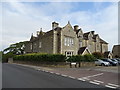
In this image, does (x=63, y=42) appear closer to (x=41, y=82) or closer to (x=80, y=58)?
(x=80, y=58)

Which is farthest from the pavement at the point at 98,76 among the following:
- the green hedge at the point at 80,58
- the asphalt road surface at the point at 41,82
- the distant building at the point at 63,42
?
the distant building at the point at 63,42

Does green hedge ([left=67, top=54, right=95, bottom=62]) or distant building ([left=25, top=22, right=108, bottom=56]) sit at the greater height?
distant building ([left=25, top=22, right=108, bottom=56])

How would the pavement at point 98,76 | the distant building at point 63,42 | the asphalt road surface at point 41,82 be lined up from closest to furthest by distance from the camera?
the asphalt road surface at point 41,82
the pavement at point 98,76
the distant building at point 63,42

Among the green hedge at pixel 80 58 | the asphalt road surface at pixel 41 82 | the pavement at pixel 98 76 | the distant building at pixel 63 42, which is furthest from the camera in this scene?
the distant building at pixel 63 42

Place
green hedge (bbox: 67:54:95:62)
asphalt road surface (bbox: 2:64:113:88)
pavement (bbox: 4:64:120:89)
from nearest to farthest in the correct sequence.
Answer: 1. asphalt road surface (bbox: 2:64:113:88)
2. pavement (bbox: 4:64:120:89)
3. green hedge (bbox: 67:54:95:62)

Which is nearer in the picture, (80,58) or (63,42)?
(80,58)

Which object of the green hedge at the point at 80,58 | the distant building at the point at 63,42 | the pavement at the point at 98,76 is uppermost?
the distant building at the point at 63,42

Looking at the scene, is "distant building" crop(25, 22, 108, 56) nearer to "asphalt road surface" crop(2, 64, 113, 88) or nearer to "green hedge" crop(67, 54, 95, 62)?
"green hedge" crop(67, 54, 95, 62)

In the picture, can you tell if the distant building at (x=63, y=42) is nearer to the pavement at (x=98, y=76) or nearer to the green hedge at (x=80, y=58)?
the green hedge at (x=80, y=58)

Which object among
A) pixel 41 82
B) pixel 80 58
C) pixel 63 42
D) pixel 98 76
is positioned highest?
pixel 63 42

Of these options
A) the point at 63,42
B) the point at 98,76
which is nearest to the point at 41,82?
the point at 98,76

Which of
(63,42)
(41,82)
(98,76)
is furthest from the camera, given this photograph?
(63,42)

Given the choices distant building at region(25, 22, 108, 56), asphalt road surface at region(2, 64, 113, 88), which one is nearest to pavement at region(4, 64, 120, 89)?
asphalt road surface at region(2, 64, 113, 88)

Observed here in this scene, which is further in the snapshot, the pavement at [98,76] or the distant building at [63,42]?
the distant building at [63,42]
